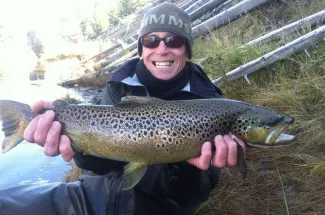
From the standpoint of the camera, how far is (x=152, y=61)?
3275 mm

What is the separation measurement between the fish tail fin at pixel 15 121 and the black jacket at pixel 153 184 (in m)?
0.52

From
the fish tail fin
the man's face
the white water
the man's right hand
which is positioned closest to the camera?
the man's right hand

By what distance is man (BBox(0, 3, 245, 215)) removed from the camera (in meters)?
2.55

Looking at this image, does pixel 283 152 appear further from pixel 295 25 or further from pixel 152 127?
pixel 295 25

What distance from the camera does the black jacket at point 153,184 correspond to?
2.73 meters

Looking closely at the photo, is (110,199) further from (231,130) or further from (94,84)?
(94,84)

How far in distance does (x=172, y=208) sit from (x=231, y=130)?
952mm

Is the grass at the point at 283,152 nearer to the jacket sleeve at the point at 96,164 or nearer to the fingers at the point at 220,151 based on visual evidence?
the fingers at the point at 220,151

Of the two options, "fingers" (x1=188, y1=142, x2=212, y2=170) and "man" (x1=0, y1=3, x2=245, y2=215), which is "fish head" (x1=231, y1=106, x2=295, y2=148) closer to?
"man" (x1=0, y1=3, x2=245, y2=215)

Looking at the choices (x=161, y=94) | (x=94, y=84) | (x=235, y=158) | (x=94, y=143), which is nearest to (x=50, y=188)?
(x=94, y=143)

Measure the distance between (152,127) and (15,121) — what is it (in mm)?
1185

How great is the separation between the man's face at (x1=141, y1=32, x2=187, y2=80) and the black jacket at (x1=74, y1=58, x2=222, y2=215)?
25 centimetres

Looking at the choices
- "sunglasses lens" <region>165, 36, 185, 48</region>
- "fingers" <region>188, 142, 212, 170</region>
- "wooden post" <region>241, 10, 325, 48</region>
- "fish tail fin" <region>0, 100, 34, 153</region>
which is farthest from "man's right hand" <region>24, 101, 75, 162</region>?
"wooden post" <region>241, 10, 325, 48</region>

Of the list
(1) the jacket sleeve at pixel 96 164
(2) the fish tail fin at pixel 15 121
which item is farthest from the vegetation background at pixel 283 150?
(2) the fish tail fin at pixel 15 121
